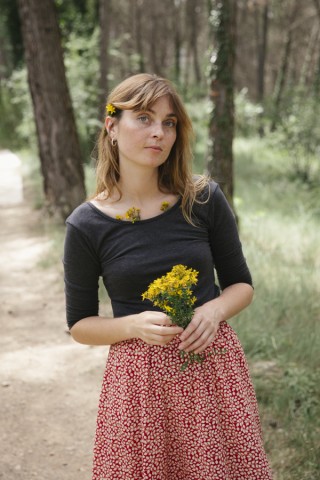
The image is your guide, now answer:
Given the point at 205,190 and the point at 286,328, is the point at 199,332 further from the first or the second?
the point at 286,328

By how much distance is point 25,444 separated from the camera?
3404mm

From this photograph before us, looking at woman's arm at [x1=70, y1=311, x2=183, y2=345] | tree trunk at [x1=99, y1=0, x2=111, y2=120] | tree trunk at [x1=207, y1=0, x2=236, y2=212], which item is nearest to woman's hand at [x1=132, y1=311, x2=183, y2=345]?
woman's arm at [x1=70, y1=311, x2=183, y2=345]

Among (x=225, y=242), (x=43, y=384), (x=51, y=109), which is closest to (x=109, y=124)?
(x=225, y=242)

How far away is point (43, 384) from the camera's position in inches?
162

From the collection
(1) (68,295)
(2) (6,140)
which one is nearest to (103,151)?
(1) (68,295)

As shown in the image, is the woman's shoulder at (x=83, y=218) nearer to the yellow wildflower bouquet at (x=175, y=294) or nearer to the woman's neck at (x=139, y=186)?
the woman's neck at (x=139, y=186)

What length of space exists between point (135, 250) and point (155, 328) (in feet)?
1.07

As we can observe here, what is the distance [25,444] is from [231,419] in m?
1.96

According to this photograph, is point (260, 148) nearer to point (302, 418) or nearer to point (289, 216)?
point (289, 216)

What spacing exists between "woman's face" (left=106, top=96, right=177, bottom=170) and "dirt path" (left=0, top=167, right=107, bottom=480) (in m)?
2.03

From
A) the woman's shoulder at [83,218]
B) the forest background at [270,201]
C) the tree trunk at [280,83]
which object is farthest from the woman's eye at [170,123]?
the tree trunk at [280,83]

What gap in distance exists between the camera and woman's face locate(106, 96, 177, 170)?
78.2 inches

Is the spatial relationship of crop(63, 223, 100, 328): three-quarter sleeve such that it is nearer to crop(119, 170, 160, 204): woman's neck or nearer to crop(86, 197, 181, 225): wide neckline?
crop(86, 197, 181, 225): wide neckline

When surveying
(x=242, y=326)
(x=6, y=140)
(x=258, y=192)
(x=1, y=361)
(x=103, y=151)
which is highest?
(x=103, y=151)
